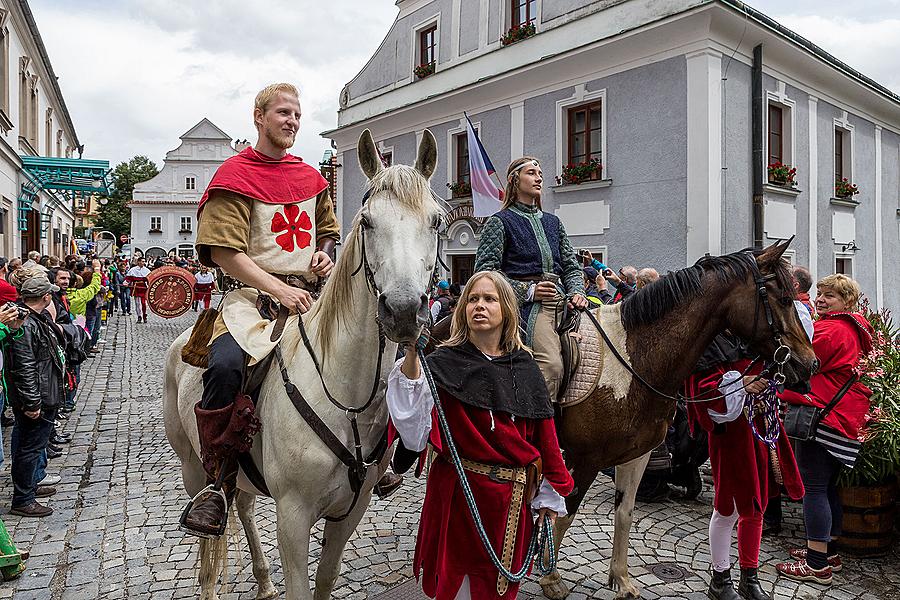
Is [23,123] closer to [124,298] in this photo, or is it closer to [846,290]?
[124,298]

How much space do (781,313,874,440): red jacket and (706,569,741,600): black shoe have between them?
1289mm

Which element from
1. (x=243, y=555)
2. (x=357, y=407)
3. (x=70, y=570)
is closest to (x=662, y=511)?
(x=243, y=555)

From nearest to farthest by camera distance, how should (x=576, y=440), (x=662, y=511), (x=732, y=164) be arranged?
(x=576, y=440), (x=662, y=511), (x=732, y=164)

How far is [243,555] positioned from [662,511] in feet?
11.4

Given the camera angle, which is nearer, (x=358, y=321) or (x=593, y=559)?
(x=358, y=321)

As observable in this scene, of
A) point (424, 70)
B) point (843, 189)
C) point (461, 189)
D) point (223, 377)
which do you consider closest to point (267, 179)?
point (223, 377)

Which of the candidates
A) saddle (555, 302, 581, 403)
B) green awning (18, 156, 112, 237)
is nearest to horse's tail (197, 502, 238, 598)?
saddle (555, 302, 581, 403)

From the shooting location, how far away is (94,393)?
9438 mm

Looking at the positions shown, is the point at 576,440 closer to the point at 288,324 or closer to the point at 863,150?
the point at 288,324

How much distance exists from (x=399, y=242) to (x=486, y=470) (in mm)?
961

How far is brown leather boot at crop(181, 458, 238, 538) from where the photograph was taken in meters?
2.59

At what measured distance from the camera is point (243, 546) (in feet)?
Answer: 14.7

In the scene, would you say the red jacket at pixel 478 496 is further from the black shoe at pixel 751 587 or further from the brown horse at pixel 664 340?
the black shoe at pixel 751 587

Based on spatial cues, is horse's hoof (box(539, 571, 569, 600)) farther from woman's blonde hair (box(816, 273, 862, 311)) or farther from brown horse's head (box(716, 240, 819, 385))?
woman's blonde hair (box(816, 273, 862, 311))
